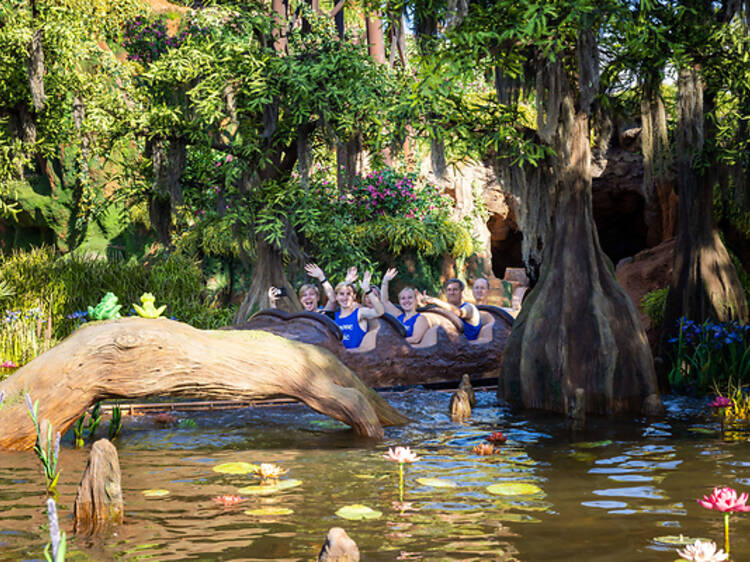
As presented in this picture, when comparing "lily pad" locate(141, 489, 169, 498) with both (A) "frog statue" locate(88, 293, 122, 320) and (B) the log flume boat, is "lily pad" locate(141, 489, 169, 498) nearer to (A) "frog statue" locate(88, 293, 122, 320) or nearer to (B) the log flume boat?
(A) "frog statue" locate(88, 293, 122, 320)

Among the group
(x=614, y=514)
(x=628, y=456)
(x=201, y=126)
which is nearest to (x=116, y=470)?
(x=614, y=514)

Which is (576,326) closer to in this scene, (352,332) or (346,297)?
(352,332)

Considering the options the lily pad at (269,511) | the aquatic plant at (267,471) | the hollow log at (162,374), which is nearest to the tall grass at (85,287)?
the hollow log at (162,374)

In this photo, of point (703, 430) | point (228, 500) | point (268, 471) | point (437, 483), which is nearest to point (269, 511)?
point (228, 500)

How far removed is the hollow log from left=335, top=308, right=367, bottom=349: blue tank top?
3.89 meters

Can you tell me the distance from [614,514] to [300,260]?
10.8 metres

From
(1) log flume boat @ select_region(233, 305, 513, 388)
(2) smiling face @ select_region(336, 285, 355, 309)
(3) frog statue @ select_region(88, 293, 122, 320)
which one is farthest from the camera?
(2) smiling face @ select_region(336, 285, 355, 309)

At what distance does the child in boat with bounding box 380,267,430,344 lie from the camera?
12.1 m

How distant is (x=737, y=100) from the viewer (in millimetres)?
11922

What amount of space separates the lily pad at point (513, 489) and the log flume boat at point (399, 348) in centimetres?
564

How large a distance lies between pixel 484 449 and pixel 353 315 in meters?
5.33

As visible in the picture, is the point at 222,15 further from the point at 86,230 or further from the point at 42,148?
the point at 86,230

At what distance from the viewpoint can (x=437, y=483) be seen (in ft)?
19.4

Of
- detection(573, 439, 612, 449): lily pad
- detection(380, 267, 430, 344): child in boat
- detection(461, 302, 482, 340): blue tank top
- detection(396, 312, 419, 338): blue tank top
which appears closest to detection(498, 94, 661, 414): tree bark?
detection(573, 439, 612, 449): lily pad
